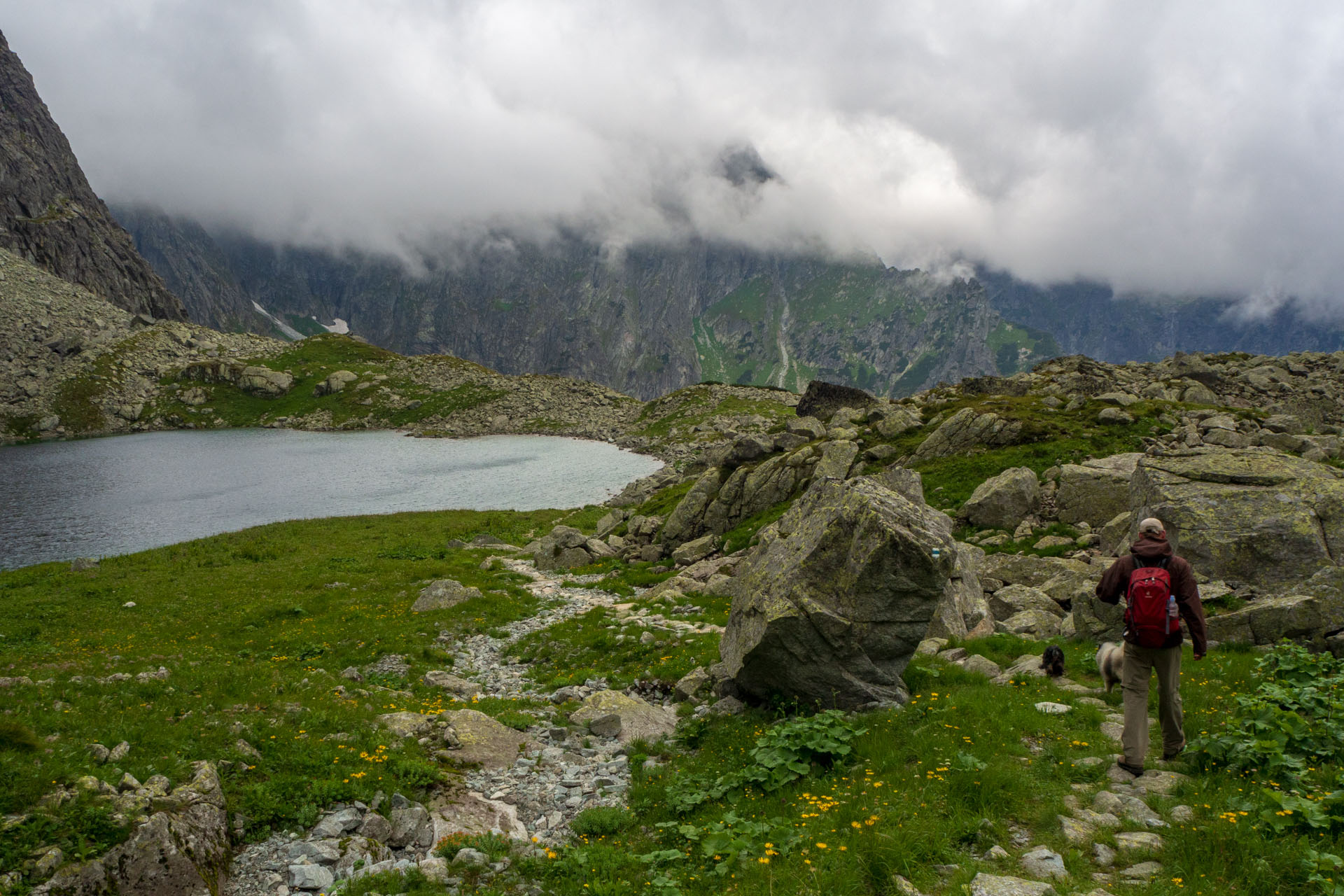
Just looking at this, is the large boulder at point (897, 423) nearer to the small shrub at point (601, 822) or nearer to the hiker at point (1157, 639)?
the hiker at point (1157, 639)

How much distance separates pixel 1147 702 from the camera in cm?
1009

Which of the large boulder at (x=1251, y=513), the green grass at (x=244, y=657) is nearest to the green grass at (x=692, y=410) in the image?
the green grass at (x=244, y=657)

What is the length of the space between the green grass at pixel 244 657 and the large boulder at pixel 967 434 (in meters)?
29.3

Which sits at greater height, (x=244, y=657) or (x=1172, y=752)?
(x=1172, y=752)

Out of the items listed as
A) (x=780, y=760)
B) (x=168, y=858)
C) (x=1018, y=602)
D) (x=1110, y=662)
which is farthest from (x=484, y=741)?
(x=1018, y=602)

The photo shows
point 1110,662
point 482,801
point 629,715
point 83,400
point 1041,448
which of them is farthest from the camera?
point 83,400

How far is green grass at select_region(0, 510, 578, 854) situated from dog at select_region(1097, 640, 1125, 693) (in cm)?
1403

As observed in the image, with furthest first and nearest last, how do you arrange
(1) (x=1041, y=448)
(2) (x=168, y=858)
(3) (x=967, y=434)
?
(3) (x=967, y=434) → (1) (x=1041, y=448) → (2) (x=168, y=858)

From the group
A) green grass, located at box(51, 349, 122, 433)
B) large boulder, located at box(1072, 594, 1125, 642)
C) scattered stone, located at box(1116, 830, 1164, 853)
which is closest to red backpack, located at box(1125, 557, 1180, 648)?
scattered stone, located at box(1116, 830, 1164, 853)

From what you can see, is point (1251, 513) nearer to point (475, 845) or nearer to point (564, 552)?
point (475, 845)

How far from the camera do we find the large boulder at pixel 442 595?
29.7 metres

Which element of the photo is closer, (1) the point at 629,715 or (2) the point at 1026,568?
(1) the point at 629,715

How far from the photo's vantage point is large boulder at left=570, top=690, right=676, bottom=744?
50.0ft

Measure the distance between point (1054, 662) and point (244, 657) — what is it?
86.1 feet
